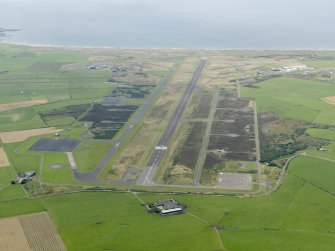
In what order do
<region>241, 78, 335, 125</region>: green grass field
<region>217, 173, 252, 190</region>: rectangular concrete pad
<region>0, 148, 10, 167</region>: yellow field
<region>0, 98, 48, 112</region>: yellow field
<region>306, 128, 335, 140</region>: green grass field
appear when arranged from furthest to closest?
<region>0, 98, 48, 112</region>: yellow field < <region>241, 78, 335, 125</region>: green grass field < <region>306, 128, 335, 140</region>: green grass field < <region>0, 148, 10, 167</region>: yellow field < <region>217, 173, 252, 190</region>: rectangular concrete pad

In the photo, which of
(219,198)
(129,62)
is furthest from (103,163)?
(129,62)

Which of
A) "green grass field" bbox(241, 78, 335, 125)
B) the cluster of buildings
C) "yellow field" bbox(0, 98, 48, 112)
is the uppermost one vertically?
"green grass field" bbox(241, 78, 335, 125)

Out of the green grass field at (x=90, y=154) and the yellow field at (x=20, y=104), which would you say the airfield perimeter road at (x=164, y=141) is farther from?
the yellow field at (x=20, y=104)

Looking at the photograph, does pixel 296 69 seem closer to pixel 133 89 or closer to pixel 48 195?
pixel 133 89

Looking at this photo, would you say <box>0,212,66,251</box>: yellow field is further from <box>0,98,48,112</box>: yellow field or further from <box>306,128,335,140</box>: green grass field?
<box>0,98,48,112</box>: yellow field

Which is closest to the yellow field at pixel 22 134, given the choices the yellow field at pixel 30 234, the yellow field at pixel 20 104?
the yellow field at pixel 20 104

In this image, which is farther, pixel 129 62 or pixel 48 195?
pixel 129 62

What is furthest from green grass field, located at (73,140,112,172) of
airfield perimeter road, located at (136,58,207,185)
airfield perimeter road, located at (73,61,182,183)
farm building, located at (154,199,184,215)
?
farm building, located at (154,199,184,215)
